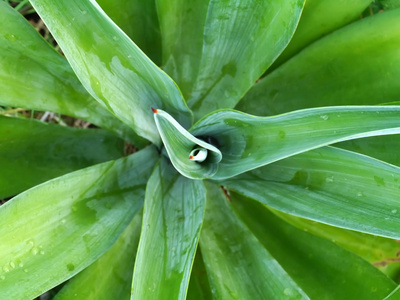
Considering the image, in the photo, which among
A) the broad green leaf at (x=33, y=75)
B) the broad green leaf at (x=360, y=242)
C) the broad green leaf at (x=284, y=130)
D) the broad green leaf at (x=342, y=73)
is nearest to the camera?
the broad green leaf at (x=284, y=130)

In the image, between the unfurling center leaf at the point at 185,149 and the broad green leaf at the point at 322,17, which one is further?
the broad green leaf at the point at 322,17

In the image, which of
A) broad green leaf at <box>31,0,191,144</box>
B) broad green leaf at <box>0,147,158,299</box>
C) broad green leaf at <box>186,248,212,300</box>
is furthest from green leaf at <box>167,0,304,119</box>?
broad green leaf at <box>186,248,212,300</box>

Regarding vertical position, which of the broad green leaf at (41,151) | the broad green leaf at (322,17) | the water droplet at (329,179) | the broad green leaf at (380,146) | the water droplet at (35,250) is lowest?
the broad green leaf at (380,146)

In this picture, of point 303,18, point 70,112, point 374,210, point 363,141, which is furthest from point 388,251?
point 70,112

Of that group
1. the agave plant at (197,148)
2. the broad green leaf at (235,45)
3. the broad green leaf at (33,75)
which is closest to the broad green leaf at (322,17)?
the agave plant at (197,148)

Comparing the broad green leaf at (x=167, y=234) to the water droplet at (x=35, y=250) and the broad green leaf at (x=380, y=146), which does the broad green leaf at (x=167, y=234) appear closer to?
the water droplet at (x=35, y=250)

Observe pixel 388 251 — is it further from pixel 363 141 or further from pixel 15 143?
pixel 15 143

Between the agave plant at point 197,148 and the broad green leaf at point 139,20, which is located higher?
the broad green leaf at point 139,20
